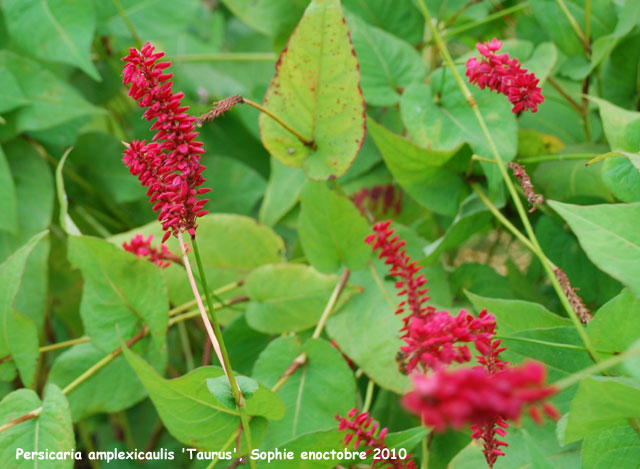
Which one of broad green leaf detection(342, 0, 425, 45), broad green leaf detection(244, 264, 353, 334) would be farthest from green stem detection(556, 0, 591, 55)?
broad green leaf detection(244, 264, 353, 334)

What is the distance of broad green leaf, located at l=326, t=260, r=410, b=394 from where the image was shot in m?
0.34

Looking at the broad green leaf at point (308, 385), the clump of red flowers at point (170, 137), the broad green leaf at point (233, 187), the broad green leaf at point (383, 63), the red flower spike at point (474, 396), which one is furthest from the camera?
the broad green leaf at point (233, 187)

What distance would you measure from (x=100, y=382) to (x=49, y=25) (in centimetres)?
26

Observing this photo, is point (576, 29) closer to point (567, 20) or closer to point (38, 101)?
point (567, 20)

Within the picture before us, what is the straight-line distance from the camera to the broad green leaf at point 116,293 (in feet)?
1.12

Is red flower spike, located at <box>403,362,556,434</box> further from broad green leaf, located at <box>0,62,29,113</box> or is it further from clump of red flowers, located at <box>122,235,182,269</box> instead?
broad green leaf, located at <box>0,62,29,113</box>

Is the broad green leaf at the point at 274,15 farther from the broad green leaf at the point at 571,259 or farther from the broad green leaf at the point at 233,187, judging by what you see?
the broad green leaf at the point at 571,259

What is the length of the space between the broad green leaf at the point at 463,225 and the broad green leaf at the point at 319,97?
0.22ft

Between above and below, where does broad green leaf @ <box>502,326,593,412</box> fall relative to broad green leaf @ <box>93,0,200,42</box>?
below

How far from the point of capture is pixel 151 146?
8.3 inches

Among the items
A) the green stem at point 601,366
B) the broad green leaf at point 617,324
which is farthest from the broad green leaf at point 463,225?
the green stem at point 601,366

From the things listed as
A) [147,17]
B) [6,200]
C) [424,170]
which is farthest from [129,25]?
Result: [424,170]

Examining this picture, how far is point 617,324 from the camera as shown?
25 centimetres

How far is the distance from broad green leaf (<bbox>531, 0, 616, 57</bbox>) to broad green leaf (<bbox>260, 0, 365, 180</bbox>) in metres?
0.16
